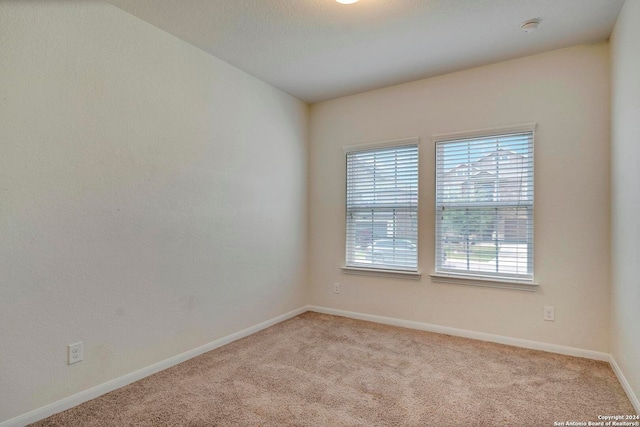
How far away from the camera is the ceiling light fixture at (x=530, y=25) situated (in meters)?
2.57

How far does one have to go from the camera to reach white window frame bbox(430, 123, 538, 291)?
10.3 feet

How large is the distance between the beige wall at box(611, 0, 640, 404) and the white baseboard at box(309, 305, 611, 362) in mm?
215

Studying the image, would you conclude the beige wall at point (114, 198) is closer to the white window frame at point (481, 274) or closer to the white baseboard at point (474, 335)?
the white baseboard at point (474, 335)

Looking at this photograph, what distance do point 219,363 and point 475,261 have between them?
2520 millimetres

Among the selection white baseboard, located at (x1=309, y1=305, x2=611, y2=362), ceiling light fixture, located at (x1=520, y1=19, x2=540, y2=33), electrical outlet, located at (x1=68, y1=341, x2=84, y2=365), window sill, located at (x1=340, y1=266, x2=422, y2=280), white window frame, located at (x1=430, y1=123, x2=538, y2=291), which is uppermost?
ceiling light fixture, located at (x1=520, y1=19, x2=540, y2=33)

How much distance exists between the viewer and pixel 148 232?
263 centimetres

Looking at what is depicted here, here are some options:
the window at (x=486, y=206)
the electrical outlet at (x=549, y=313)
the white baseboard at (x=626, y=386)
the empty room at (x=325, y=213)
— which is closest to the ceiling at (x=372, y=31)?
the empty room at (x=325, y=213)

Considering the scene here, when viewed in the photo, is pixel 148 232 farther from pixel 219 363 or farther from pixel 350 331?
pixel 350 331

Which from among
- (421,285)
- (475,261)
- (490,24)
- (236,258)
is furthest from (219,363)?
(490,24)

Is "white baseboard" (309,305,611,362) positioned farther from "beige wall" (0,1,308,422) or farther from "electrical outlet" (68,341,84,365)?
"electrical outlet" (68,341,84,365)

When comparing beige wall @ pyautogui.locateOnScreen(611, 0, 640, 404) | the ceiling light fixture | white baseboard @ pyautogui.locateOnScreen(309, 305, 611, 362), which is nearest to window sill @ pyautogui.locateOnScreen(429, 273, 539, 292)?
white baseboard @ pyautogui.locateOnScreen(309, 305, 611, 362)

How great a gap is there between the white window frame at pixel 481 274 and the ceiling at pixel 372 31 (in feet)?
2.13

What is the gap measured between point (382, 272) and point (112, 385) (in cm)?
267

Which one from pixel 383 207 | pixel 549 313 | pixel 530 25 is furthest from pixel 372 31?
pixel 549 313
